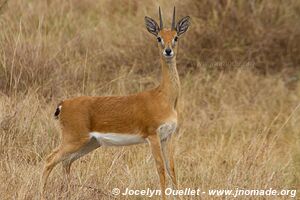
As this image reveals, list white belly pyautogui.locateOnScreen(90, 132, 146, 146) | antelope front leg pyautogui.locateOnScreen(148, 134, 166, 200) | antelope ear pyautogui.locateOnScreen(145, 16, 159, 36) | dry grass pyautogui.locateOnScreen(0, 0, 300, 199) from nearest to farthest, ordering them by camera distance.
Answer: antelope front leg pyautogui.locateOnScreen(148, 134, 166, 200), white belly pyautogui.locateOnScreen(90, 132, 146, 146), antelope ear pyautogui.locateOnScreen(145, 16, 159, 36), dry grass pyautogui.locateOnScreen(0, 0, 300, 199)

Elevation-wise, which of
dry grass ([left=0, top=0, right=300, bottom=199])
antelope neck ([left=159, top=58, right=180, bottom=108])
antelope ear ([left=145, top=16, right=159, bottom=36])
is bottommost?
dry grass ([left=0, top=0, right=300, bottom=199])

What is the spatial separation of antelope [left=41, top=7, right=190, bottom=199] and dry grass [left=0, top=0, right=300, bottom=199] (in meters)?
0.31

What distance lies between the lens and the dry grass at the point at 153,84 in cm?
721

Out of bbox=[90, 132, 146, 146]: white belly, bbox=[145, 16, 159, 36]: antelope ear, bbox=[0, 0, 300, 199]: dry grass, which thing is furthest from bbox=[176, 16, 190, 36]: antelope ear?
→ bbox=[0, 0, 300, 199]: dry grass

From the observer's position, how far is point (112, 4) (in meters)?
11.6

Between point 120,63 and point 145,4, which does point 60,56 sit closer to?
point 120,63

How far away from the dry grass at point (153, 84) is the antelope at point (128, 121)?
31cm

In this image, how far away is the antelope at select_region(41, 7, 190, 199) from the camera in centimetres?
659

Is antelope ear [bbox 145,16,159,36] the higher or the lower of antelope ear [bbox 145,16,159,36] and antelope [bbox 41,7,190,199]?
the higher

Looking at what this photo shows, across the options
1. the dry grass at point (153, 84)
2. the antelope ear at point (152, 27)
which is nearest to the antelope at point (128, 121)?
the antelope ear at point (152, 27)

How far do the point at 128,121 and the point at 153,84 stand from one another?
11.6 ft

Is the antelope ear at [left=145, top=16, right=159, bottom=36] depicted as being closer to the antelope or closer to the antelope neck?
the antelope

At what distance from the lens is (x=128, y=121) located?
666cm

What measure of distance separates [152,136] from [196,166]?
115cm
